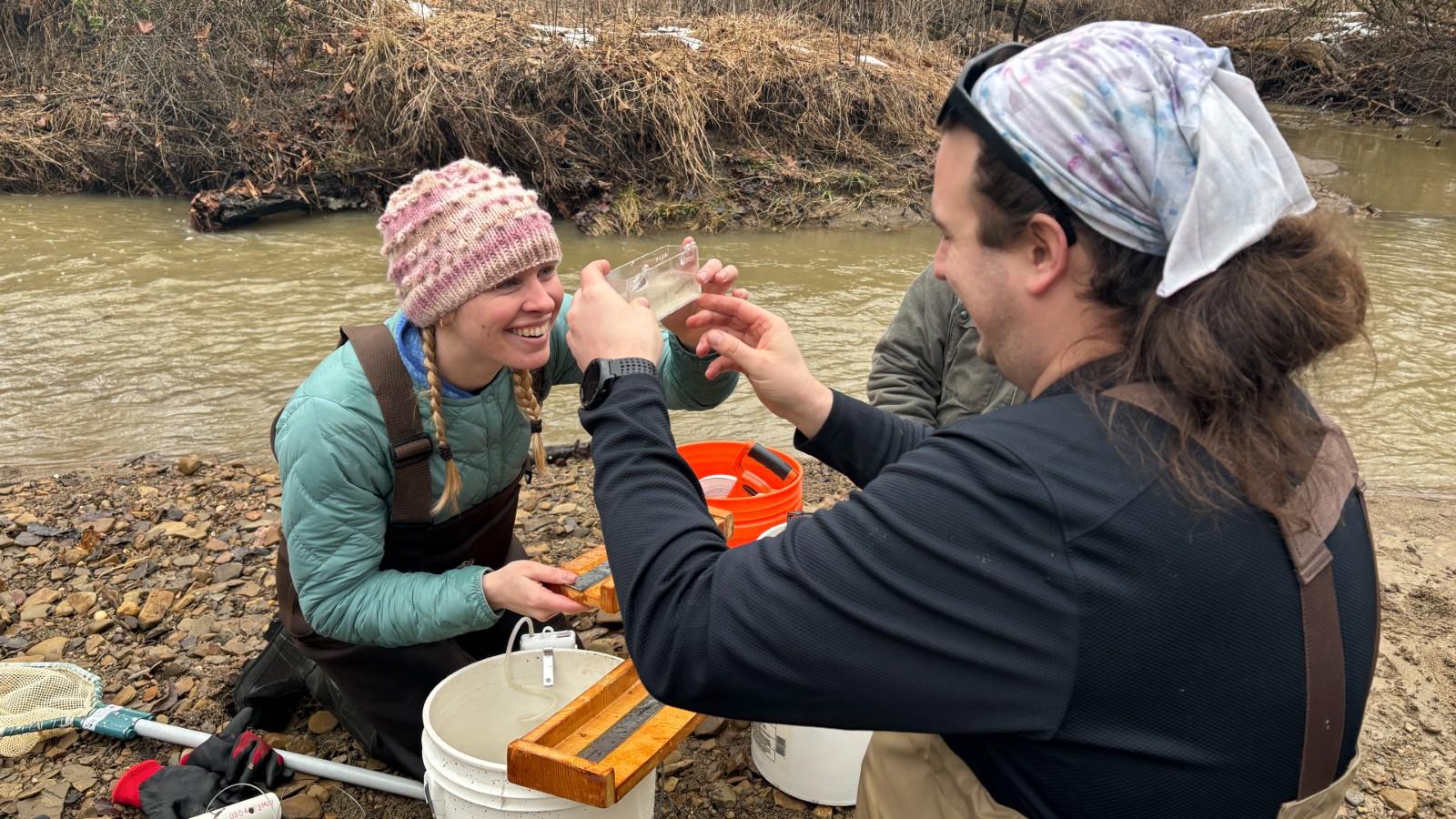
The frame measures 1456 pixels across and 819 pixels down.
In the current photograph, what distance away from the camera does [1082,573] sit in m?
1.17

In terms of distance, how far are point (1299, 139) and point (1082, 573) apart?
1884 cm

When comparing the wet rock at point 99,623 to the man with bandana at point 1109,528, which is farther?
the wet rock at point 99,623

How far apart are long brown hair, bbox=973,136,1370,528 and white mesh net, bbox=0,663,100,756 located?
309 cm

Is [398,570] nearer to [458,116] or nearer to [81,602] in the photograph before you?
[81,602]

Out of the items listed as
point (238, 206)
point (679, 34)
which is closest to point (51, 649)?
point (238, 206)

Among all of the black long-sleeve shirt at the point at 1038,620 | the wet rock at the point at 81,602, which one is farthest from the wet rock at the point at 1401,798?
the wet rock at the point at 81,602

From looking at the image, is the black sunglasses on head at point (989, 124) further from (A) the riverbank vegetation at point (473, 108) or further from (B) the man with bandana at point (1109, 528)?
(A) the riverbank vegetation at point (473, 108)

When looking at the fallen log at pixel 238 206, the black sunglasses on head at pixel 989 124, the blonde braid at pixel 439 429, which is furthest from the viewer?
the fallen log at pixel 238 206

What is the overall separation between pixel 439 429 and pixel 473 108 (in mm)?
9805

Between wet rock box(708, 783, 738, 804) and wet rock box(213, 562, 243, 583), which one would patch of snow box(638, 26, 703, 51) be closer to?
wet rock box(213, 562, 243, 583)

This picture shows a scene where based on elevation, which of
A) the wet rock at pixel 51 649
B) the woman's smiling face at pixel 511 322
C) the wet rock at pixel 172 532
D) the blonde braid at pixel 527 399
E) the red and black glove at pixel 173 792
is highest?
the woman's smiling face at pixel 511 322

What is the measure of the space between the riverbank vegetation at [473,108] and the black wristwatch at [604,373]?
381 inches

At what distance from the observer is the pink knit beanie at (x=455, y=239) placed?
2398 millimetres

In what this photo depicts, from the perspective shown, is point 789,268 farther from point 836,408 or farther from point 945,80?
point 836,408
